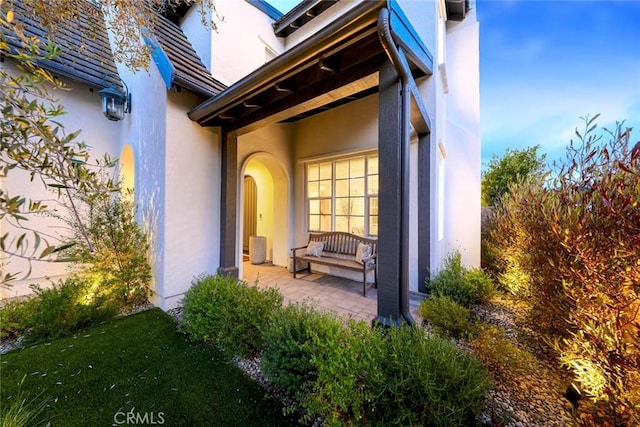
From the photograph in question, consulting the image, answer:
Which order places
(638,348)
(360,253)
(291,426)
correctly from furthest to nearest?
(360,253), (291,426), (638,348)

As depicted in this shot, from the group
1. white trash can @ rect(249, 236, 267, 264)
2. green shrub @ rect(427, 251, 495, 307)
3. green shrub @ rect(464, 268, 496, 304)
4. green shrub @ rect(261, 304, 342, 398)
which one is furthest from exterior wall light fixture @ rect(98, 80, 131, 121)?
green shrub @ rect(464, 268, 496, 304)

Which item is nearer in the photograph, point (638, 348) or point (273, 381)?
point (638, 348)

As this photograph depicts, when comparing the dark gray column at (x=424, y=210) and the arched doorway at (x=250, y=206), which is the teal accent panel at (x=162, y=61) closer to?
the dark gray column at (x=424, y=210)

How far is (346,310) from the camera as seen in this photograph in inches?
173

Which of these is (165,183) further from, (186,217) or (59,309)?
(59,309)

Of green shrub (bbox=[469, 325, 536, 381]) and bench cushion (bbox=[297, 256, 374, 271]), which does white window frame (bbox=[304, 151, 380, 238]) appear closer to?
bench cushion (bbox=[297, 256, 374, 271])

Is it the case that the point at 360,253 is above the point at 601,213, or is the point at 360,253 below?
below

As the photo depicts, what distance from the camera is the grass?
241 cm

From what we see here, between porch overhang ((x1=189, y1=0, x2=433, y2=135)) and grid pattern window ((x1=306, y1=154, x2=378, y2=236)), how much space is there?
6.10ft

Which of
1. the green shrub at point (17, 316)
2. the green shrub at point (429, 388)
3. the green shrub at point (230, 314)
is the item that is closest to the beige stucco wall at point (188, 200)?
the green shrub at point (230, 314)

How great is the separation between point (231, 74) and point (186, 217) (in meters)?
3.78

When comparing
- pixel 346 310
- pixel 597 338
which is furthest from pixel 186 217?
pixel 597 338

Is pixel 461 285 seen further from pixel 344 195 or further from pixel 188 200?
pixel 188 200

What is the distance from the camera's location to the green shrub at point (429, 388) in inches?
75.4
